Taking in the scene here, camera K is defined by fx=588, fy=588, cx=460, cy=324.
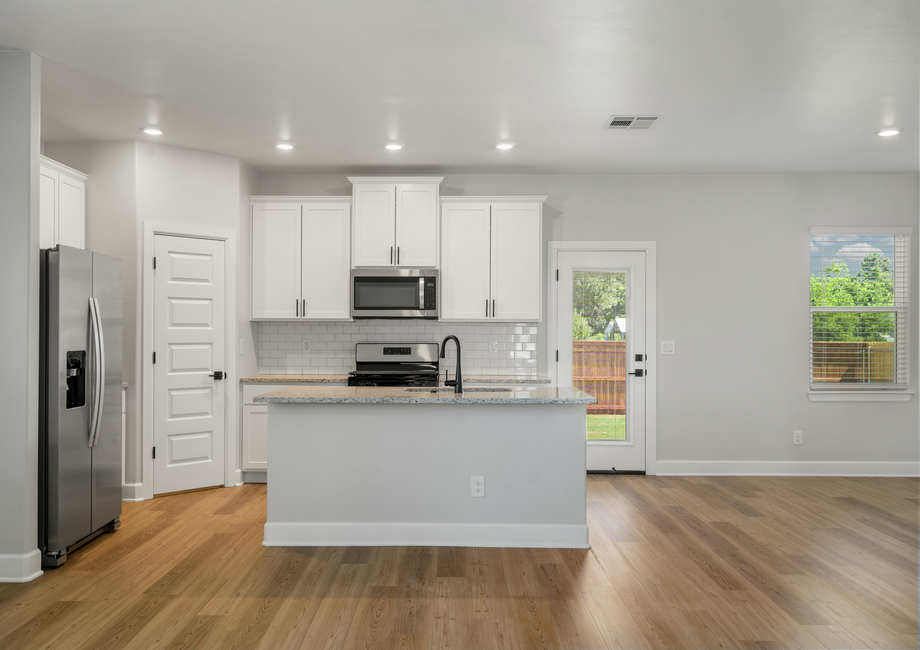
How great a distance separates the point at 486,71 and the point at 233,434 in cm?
348

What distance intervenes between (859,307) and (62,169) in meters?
6.58

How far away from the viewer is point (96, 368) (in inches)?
135

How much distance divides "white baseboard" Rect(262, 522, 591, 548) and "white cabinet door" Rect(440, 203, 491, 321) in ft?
6.88

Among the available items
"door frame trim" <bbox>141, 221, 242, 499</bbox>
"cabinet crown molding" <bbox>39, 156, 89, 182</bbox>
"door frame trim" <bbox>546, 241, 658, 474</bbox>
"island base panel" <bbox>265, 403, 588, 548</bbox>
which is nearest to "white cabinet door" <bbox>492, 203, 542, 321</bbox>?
"door frame trim" <bbox>546, 241, 658, 474</bbox>

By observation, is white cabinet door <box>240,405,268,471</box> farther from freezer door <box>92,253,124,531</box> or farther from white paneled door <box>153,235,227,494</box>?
freezer door <box>92,253,124,531</box>

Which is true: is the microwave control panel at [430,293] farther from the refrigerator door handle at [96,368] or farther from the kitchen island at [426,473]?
the refrigerator door handle at [96,368]

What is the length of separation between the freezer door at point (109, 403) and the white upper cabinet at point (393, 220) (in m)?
1.90

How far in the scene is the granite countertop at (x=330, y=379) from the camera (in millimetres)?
4922

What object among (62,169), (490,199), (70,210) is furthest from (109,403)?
(490,199)

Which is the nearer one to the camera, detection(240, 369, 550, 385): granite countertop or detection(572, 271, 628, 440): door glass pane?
detection(240, 369, 550, 385): granite countertop

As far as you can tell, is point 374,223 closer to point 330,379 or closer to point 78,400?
point 330,379

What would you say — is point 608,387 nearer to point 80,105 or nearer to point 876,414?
point 876,414

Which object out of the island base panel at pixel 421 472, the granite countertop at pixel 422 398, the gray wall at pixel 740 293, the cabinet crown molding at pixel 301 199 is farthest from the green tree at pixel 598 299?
the cabinet crown molding at pixel 301 199

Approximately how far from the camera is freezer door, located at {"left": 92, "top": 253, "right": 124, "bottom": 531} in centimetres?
352
